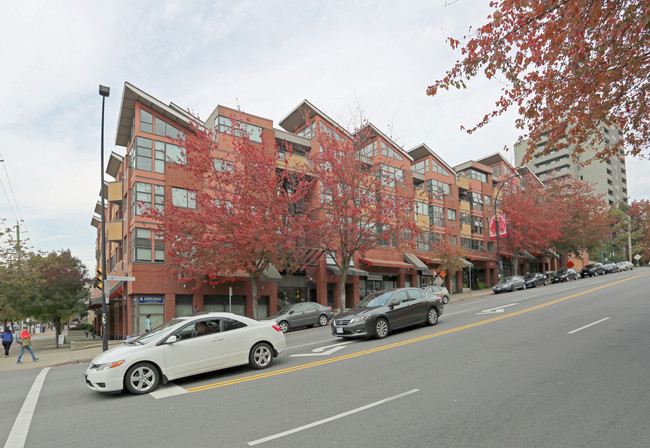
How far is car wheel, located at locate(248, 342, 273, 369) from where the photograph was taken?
9688 mm

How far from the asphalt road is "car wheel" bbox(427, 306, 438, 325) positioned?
3.14m

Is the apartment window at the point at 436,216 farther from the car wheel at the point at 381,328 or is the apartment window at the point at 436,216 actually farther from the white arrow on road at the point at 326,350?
the white arrow on road at the point at 326,350

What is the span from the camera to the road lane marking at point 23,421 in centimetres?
588

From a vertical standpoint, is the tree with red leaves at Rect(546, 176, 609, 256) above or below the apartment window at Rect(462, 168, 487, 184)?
below

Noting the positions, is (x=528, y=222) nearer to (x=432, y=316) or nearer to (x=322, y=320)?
(x=322, y=320)

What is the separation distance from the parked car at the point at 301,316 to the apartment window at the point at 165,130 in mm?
13008

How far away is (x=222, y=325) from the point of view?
9484mm

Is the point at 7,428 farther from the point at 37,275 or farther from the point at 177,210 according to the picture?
the point at 37,275

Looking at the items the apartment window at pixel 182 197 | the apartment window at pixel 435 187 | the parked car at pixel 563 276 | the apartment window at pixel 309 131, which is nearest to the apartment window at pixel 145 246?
the apartment window at pixel 182 197

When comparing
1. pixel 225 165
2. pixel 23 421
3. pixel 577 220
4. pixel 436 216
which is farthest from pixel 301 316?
pixel 577 220

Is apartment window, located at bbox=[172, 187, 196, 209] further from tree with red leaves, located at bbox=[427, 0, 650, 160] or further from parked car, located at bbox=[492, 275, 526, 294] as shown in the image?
parked car, located at bbox=[492, 275, 526, 294]

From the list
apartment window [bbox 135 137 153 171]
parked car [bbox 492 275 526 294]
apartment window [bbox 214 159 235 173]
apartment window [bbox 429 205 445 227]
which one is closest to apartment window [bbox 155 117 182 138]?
apartment window [bbox 135 137 153 171]

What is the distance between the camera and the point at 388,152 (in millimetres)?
39062

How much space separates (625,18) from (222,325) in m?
9.67
